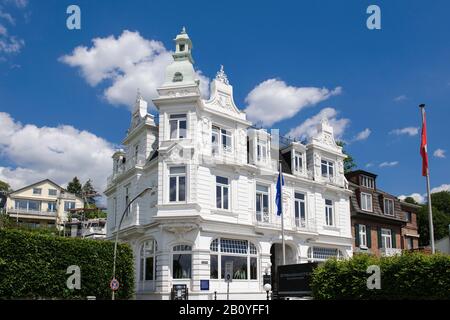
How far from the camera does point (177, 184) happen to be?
3384cm

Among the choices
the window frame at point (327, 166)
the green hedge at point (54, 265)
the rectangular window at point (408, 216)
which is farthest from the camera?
the rectangular window at point (408, 216)

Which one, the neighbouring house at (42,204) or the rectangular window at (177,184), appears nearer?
the rectangular window at (177,184)

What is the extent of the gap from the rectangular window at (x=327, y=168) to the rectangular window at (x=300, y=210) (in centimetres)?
433

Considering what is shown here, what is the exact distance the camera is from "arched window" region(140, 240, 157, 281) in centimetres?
3469

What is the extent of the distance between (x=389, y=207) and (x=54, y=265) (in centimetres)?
3581

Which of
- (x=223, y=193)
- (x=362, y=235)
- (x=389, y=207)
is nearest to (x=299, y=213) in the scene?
(x=223, y=193)

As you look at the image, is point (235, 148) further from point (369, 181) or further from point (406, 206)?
point (406, 206)

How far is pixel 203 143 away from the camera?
115 feet

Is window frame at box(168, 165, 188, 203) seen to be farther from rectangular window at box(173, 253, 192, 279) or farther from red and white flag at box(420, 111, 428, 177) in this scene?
red and white flag at box(420, 111, 428, 177)

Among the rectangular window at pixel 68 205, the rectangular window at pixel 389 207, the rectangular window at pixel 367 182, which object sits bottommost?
the rectangular window at pixel 389 207

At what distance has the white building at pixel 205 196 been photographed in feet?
109

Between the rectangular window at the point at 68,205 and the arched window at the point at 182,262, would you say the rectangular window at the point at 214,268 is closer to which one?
the arched window at the point at 182,262

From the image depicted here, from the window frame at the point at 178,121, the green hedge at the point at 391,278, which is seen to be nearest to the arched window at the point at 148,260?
the window frame at the point at 178,121

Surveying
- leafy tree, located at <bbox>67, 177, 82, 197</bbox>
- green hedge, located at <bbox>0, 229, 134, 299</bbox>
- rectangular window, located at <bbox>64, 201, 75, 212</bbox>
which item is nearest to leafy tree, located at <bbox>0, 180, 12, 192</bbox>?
rectangular window, located at <bbox>64, 201, 75, 212</bbox>
